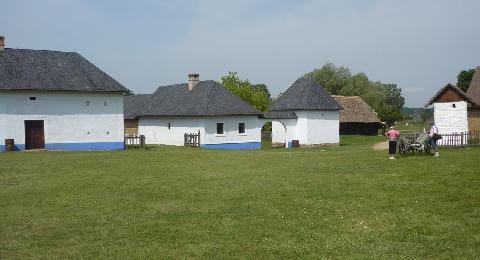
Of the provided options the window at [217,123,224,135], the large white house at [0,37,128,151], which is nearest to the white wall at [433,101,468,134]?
the window at [217,123,224,135]

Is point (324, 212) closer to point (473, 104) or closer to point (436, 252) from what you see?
point (436, 252)

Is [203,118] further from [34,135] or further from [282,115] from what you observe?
[34,135]

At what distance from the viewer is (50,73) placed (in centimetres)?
3303

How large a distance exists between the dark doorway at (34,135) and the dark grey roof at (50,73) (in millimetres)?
2266

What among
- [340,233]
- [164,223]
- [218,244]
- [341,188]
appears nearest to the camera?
[218,244]

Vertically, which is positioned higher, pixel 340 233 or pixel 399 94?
pixel 399 94

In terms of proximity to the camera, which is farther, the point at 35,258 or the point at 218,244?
the point at 218,244

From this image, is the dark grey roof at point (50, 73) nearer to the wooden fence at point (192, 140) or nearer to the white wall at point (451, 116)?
the wooden fence at point (192, 140)

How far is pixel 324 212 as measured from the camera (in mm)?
10180

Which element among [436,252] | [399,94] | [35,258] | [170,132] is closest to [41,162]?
[35,258]

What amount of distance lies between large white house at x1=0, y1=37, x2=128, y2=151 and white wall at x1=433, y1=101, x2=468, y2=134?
21.5 meters

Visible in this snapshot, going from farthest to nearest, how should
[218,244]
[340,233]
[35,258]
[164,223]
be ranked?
[164,223], [340,233], [218,244], [35,258]

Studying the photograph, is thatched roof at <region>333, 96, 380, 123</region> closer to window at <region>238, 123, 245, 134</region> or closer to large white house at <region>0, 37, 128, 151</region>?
window at <region>238, 123, 245, 134</region>

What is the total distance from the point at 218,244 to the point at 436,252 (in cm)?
337
